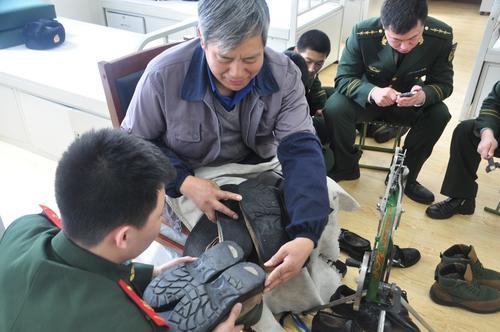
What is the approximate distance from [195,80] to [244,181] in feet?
1.07

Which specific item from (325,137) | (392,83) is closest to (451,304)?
(325,137)

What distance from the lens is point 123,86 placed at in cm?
139

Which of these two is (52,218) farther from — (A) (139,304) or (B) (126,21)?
(B) (126,21)

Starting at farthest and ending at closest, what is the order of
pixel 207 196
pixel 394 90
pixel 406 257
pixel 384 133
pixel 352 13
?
pixel 352 13
pixel 384 133
pixel 394 90
pixel 406 257
pixel 207 196

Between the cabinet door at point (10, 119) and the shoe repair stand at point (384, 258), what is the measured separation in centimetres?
200

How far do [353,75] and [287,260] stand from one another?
1.28m

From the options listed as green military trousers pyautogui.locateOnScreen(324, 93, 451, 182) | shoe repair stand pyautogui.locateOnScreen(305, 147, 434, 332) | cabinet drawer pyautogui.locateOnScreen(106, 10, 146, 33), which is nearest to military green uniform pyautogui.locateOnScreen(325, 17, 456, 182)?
green military trousers pyautogui.locateOnScreen(324, 93, 451, 182)

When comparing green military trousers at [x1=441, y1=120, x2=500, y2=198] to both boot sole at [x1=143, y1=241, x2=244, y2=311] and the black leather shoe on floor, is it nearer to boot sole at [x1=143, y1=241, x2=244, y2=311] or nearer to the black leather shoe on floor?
the black leather shoe on floor

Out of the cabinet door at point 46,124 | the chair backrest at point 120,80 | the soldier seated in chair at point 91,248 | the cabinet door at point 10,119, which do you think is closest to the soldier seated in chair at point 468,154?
the chair backrest at point 120,80

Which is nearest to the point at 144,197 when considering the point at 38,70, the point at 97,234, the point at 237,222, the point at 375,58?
the point at 97,234

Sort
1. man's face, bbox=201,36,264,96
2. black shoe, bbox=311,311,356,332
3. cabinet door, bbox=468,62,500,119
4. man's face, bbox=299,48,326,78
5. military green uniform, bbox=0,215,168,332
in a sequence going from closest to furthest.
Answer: military green uniform, bbox=0,215,168,332, man's face, bbox=201,36,264,96, black shoe, bbox=311,311,356,332, man's face, bbox=299,48,326,78, cabinet door, bbox=468,62,500,119

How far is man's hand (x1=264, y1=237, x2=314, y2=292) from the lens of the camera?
108 centimetres

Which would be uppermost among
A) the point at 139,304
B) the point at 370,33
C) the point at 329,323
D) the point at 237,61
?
the point at 237,61

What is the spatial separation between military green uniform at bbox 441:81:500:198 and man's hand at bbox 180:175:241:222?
1.21 metres
